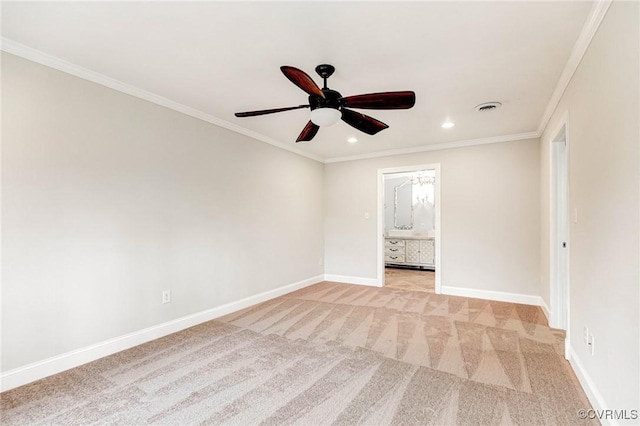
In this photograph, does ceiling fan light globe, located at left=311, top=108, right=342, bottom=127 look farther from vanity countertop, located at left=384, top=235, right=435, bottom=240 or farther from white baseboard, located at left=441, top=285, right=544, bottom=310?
vanity countertop, located at left=384, top=235, right=435, bottom=240

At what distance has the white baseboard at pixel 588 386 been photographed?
1.73 metres

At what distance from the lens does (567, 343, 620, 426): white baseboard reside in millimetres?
1730

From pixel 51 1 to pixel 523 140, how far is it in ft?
16.6

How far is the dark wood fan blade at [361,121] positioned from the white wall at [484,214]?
8.25 feet

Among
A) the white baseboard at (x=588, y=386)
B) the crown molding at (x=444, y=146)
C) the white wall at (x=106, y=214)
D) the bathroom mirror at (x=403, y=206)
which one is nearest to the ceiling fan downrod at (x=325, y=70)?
the white wall at (x=106, y=214)

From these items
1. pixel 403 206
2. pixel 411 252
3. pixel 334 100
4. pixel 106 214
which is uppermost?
pixel 334 100

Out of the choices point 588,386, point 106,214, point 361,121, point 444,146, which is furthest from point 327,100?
point 444,146

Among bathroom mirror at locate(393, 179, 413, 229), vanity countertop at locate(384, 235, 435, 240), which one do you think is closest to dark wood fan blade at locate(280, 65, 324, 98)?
vanity countertop at locate(384, 235, 435, 240)

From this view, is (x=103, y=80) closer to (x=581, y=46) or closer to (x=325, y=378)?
(x=325, y=378)

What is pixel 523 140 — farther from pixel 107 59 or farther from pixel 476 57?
pixel 107 59

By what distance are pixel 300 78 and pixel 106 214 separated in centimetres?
207

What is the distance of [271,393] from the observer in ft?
6.81

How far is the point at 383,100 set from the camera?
2.16 meters

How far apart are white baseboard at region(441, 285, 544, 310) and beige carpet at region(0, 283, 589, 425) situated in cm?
78
